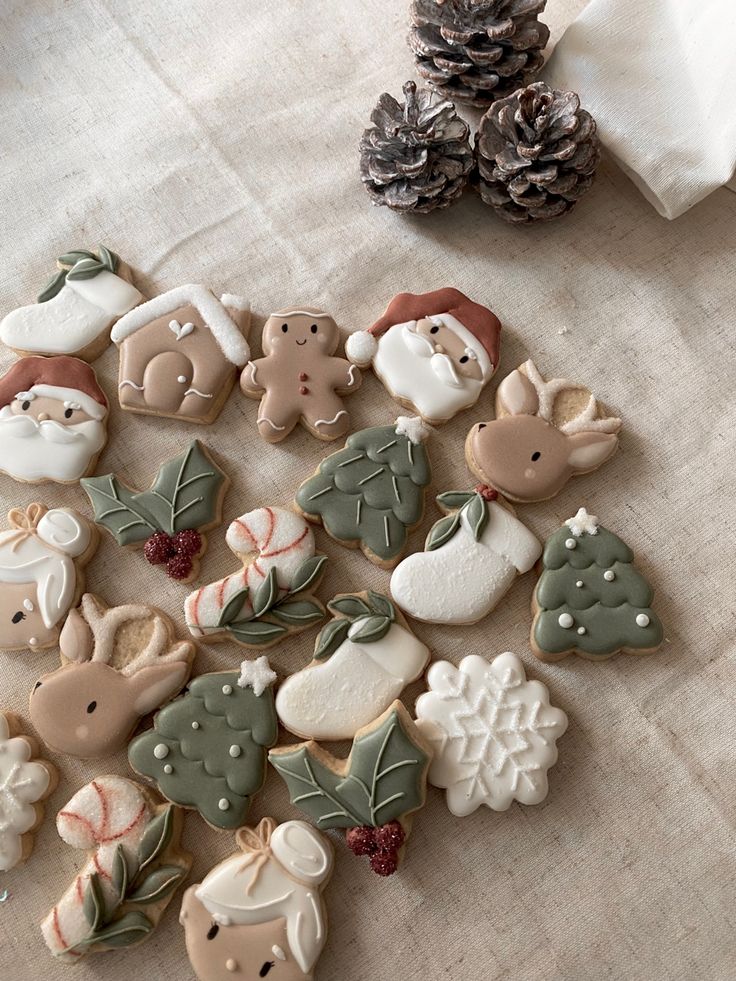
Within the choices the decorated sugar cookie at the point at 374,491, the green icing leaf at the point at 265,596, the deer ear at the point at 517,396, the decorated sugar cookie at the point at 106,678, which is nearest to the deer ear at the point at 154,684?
the decorated sugar cookie at the point at 106,678

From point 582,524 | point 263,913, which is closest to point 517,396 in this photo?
point 582,524

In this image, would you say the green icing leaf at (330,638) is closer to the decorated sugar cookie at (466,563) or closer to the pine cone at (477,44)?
the decorated sugar cookie at (466,563)

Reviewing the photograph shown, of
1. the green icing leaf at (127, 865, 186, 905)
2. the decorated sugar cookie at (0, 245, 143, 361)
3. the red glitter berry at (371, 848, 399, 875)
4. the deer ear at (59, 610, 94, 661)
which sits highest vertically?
the decorated sugar cookie at (0, 245, 143, 361)

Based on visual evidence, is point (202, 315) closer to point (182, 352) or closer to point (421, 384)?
point (182, 352)

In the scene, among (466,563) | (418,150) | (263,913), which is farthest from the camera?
(418,150)

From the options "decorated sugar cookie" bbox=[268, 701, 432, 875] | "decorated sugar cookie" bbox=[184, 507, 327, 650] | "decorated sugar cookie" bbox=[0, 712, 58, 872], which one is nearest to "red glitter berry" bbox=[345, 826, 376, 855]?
"decorated sugar cookie" bbox=[268, 701, 432, 875]

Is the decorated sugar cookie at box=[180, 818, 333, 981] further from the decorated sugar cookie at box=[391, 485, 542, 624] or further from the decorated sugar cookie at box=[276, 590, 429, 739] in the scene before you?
the decorated sugar cookie at box=[391, 485, 542, 624]
